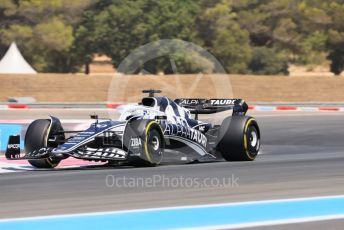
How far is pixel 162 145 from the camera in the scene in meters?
14.4

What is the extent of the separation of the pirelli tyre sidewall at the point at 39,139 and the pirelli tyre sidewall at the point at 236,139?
3.28 m

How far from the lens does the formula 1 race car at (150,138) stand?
45.4ft

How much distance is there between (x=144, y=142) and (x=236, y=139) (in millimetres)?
2458

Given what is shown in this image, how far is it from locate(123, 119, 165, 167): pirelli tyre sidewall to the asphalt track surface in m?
0.22

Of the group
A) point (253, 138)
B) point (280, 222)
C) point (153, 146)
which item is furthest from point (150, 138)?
point (280, 222)

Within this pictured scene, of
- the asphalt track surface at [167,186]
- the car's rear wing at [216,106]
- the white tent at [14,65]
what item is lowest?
the asphalt track surface at [167,186]

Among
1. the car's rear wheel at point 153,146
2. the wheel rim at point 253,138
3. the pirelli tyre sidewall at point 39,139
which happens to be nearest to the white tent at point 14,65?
the wheel rim at point 253,138

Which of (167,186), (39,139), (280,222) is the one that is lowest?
(280,222)

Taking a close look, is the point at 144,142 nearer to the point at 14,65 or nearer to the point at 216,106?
the point at 216,106

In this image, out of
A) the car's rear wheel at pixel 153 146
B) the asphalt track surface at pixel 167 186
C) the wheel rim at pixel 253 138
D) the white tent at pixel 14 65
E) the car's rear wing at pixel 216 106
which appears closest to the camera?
the asphalt track surface at pixel 167 186

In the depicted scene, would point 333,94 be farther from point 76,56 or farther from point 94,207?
point 94,207

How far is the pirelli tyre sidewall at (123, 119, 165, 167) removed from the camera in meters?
13.8

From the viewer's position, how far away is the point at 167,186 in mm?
11648

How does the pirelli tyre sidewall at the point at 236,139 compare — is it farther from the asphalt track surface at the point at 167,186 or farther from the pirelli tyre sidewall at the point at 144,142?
the pirelli tyre sidewall at the point at 144,142
